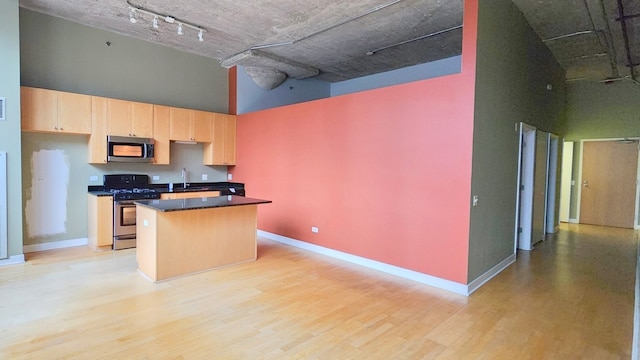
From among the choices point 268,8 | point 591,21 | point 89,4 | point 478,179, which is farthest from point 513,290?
point 89,4

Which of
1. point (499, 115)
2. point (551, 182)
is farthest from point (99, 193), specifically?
point (551, 182)

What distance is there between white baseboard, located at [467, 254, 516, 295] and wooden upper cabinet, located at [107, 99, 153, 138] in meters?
5.39

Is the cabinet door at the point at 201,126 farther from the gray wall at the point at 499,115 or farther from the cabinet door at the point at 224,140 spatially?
the gray wall at the point at 499,115

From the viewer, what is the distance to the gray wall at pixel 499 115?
146 inches

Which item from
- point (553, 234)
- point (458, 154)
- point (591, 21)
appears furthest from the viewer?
point (553, 234)

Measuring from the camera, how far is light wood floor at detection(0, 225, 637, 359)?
2.51 m

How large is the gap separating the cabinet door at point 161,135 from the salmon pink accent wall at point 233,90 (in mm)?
1444

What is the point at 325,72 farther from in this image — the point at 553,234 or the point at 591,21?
the point at 553,234

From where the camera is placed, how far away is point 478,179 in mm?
3754

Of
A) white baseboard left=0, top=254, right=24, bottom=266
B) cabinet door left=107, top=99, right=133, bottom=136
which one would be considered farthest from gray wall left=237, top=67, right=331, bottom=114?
white baseboard left=0, top=254, right=24, bottom=266

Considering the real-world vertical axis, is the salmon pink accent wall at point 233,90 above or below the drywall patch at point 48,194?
above

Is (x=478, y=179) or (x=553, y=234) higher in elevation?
(x=478, y=179)

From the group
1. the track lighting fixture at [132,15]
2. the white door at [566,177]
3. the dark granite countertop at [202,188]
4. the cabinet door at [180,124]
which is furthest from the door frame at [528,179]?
the track lighting fixture at [132,15]

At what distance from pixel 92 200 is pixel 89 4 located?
282 cm
